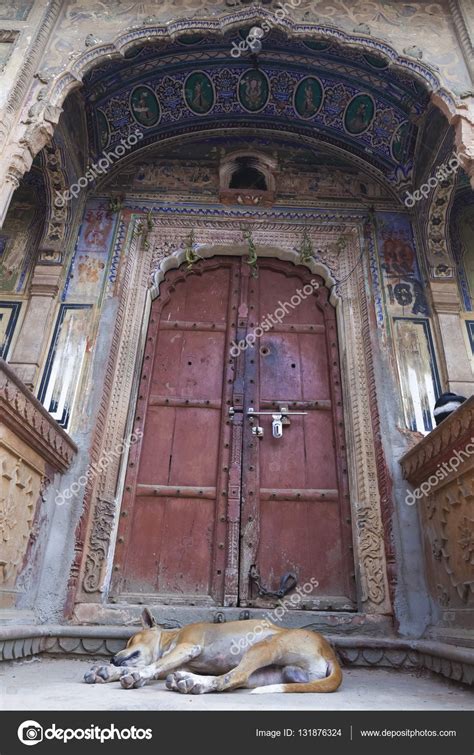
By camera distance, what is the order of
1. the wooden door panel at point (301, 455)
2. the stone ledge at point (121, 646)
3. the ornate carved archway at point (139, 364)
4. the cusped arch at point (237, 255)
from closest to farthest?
the stone ledge at point (121, 646)
the ornate carved archway at point (139, 364)
the wooden door panel at point (301, 455)
the cusped arch at point (237, 255)

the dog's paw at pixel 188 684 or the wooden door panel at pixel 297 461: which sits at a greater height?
the wooden door panel at pixel 297 461

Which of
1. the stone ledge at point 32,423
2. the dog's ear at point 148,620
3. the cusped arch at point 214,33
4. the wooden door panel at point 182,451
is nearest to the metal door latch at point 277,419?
the wooden door panel at point 182,451

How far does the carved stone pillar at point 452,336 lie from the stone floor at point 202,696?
95.7 inches

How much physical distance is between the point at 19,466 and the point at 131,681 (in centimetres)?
173

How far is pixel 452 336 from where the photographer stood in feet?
15.9

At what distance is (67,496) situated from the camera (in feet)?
13.8

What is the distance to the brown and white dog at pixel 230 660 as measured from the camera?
2.47 metres

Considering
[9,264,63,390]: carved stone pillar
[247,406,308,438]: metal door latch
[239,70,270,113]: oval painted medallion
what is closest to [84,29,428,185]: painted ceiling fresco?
[239,70,270,113]: oval painted medallion

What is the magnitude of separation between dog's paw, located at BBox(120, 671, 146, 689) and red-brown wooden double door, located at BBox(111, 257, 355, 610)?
1590 mm

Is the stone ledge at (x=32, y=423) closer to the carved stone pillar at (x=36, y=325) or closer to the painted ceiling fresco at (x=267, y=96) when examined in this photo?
the carved stone pillar at (x=36, y=325)

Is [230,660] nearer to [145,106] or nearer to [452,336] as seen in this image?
[452,336]

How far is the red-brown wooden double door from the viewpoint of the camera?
4.19 metres

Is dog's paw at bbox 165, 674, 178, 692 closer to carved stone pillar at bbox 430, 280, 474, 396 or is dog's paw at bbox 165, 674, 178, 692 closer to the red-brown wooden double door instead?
the red-brown wooden double door
